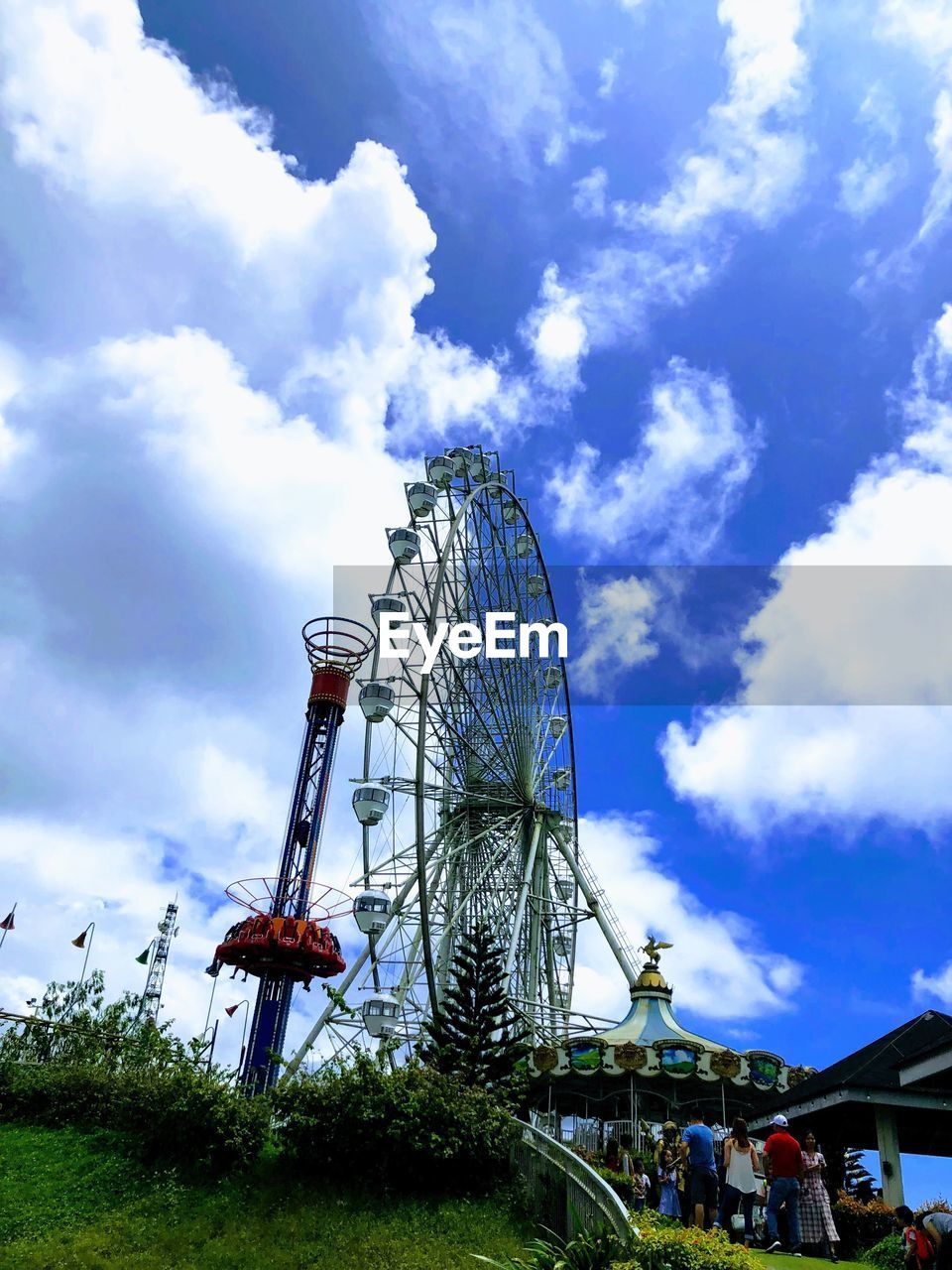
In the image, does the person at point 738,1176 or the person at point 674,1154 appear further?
the person at point 674,1154

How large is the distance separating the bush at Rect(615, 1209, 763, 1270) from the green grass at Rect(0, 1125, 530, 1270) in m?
4.12

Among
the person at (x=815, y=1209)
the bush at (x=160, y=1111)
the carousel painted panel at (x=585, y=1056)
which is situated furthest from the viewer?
the carousel painted panel at (x=585, y=1056)

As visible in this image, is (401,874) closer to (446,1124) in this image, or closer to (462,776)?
(462,776)

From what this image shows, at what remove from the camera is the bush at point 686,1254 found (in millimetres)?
10203

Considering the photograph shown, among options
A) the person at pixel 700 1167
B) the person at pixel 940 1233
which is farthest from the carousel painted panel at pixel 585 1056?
the person at pixel 940 1233

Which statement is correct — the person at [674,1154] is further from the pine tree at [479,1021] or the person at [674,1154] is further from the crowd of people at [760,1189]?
the pine tree at [479,1021]

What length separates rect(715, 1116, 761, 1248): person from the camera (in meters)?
12.6

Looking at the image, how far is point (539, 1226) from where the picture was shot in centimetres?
1474

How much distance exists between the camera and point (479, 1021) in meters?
30.8

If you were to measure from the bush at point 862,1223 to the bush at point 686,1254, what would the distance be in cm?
599

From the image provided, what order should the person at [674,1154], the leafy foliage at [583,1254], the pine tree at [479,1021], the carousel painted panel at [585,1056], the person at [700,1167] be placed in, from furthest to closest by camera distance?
the carousel painted panel at [585,1056] → the pine tree at [479,1021] → the person at [674,1154] → the person at [700,1167] → the leafy foliage at [583,1254]

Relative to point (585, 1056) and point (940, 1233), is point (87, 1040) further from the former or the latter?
point (940, 1233)

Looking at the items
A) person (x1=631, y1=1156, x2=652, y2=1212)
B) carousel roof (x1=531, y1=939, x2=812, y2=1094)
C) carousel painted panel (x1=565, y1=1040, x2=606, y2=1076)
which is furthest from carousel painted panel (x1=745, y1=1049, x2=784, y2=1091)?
person (x1=631, y1=1156, x2=652, y2=1212)

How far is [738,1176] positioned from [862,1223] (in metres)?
4.54
